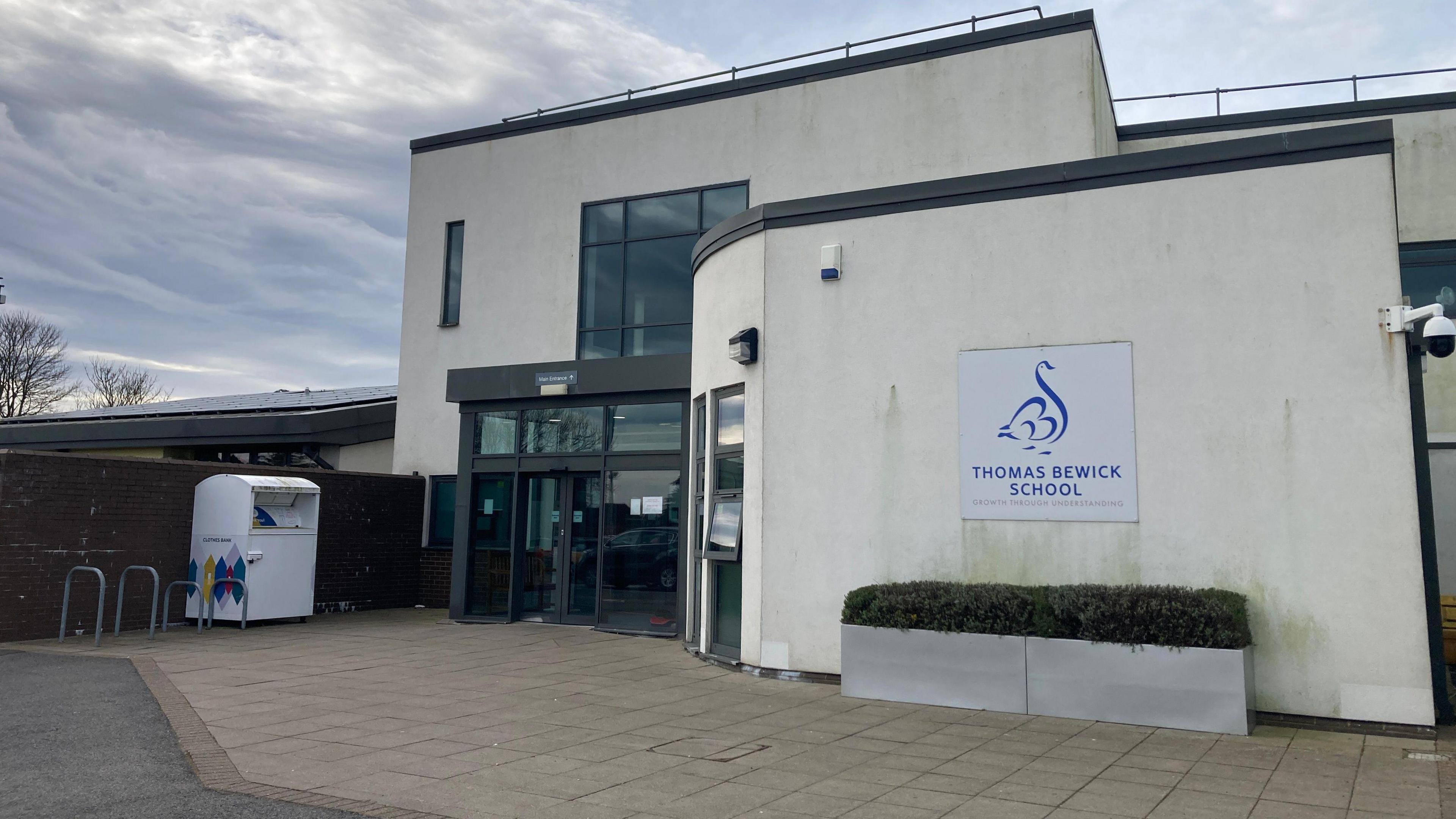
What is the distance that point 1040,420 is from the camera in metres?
8.65

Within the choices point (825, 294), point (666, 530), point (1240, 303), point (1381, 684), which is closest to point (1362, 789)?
point (1381, 684)

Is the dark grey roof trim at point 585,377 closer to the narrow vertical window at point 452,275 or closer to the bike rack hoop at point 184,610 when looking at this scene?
the narrow vertical window at point 452,275

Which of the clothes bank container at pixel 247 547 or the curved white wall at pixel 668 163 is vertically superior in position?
the curved white wall at pixel 668 163

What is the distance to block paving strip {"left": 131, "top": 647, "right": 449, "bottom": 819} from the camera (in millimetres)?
5180

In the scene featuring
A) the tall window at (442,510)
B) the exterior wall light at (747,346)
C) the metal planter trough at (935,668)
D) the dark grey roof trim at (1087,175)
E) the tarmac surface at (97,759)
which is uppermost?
the dark grey roof trim at (1087,175)

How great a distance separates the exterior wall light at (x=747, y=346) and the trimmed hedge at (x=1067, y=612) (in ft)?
8.23

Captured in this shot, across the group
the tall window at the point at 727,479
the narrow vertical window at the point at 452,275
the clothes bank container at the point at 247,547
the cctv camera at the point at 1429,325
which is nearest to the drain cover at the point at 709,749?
the tall window at the point at 727,479

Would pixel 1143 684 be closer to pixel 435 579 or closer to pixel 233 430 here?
pixel 435 579

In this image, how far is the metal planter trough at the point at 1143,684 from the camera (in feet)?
23.6

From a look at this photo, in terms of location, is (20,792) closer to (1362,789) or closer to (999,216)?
(1362,789)

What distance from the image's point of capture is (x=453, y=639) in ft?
41.0

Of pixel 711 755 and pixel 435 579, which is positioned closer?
pixel 711 755

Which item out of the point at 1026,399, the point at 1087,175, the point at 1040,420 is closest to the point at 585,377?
the point at 1026,399

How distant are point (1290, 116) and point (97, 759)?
51.9 ft
